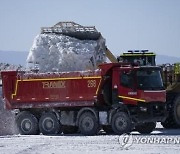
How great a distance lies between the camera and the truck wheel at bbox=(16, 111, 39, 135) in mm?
19578

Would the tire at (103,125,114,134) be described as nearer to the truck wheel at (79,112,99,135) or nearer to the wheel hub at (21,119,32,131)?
the truck wheel at (79,112,99,135)

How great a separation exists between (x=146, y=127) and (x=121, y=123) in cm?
165

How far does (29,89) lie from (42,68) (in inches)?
715

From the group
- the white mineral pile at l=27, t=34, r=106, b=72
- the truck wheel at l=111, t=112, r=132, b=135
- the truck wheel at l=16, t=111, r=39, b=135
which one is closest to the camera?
the truck wheel at l=111, t=112, r=132, b=135

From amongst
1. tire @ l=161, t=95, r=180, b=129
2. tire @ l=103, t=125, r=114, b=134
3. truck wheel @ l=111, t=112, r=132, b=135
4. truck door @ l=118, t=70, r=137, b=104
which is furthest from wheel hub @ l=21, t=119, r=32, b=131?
tire @ l=161, t=95, r=180, b=129

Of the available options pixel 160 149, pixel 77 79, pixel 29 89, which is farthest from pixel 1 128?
pixel 160 149

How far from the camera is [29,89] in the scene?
1967 cm

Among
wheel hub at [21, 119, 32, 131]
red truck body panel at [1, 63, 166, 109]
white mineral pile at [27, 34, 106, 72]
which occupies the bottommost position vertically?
wheel hub at [21, 119, 32, 131]

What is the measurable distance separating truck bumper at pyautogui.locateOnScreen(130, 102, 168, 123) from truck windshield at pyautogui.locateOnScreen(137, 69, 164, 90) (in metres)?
0.59

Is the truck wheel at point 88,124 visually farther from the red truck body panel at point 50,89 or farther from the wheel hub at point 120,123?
the wheel hub at point 120,123

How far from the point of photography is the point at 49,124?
1931 centimetres

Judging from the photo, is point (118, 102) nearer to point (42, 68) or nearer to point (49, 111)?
point (49, 111)

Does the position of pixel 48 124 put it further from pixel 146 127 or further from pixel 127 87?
pixel 146 127

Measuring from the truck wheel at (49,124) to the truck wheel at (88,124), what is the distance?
100cm
